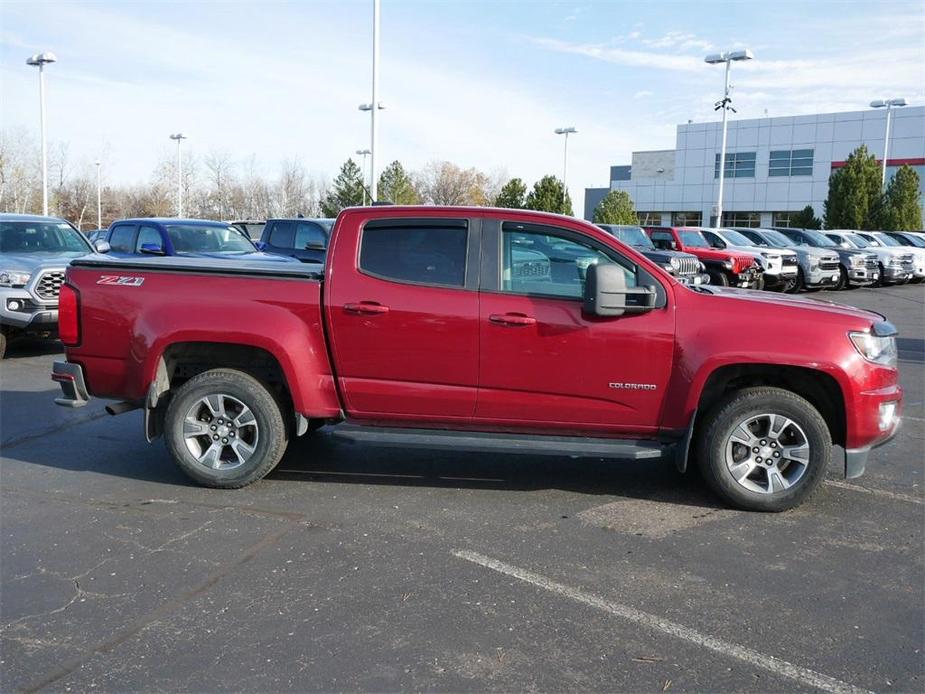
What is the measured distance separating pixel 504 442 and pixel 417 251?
4.67 feet

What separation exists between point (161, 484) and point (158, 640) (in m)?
2.35

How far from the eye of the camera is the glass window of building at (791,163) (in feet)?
212

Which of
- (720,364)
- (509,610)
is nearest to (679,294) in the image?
(720,364)

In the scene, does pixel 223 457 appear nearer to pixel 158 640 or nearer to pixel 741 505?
pixel 158 640

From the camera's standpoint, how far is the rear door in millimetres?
5449

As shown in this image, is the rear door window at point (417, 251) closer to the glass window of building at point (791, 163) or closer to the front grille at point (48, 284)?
the front grille at point (48, 284)

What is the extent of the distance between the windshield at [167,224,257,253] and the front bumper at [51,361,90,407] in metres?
7.91

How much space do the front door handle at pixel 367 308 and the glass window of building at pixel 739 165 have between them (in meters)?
67.7

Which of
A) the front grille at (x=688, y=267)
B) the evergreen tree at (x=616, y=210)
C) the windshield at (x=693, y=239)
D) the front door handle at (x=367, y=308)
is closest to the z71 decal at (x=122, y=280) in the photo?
the front door handle at (x=367, y=308)

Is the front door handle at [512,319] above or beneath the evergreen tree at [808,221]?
beneath

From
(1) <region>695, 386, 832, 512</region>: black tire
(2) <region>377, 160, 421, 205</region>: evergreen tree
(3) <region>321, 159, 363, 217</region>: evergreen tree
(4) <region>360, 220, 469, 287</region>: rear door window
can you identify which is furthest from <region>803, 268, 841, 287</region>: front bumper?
(3) <region>321, 159, 363, 217</region>: evergreen tree

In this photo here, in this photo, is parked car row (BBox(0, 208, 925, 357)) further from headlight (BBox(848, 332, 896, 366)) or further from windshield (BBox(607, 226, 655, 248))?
headlight (BBox(848, 332, 896, 366))

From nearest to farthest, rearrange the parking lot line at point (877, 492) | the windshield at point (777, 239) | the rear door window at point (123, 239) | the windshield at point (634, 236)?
the parking lot line at point (877, 492), the rear door window at point (123, 239), the windshield at point (634, 236), the windshield at point (777, 239)

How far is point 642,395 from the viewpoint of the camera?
5.39 meters
